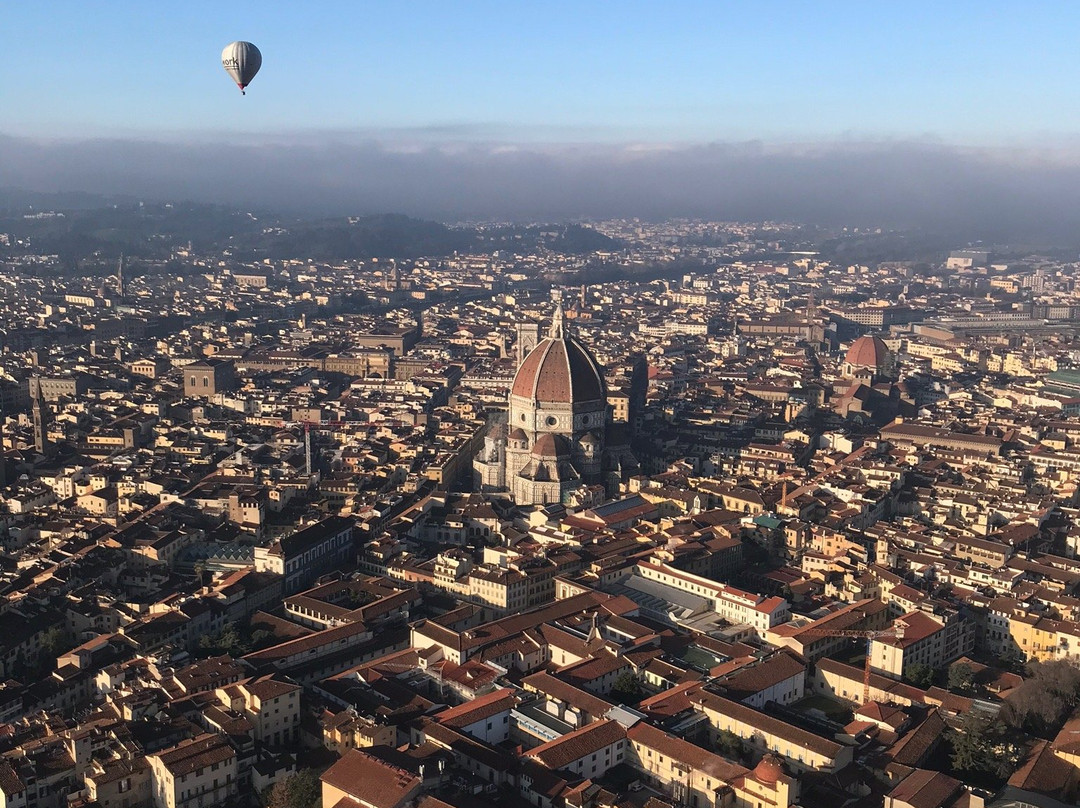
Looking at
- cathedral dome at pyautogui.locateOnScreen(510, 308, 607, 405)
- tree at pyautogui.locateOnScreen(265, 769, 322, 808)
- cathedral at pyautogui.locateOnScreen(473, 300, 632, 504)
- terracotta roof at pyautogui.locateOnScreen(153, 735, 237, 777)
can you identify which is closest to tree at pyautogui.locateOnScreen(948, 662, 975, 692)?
tree at pyautogui.locateOnScreen(265, 769, 322, 808)

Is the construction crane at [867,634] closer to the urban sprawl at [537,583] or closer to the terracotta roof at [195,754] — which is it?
the urban sprawl at [537,583]

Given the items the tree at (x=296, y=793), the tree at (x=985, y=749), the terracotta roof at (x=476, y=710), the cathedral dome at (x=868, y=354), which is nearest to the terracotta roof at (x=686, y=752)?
the terracotta roof at (x=476, y=710)

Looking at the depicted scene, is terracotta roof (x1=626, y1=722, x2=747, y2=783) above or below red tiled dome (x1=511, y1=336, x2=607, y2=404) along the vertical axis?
below

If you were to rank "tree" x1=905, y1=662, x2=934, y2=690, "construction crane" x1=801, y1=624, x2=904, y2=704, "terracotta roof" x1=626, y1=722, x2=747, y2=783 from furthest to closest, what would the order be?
"tree" x1=905, y1=662, x2=934, y2=690, "construction crane" x1=801, y1=624, x2=904, y2=704, "terracotta roof" x1=626, y1=722, x2=747, y2=783

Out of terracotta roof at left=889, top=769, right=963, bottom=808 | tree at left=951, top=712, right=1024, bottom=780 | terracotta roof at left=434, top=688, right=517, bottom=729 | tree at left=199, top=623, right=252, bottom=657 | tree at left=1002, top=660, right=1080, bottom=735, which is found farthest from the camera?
tree at left=199, top=623, right=252, bottom=657

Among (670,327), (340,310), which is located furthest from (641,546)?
(340,310)

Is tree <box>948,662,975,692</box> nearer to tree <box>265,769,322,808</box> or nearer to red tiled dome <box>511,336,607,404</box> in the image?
tree <box>265,769,322,808</box>

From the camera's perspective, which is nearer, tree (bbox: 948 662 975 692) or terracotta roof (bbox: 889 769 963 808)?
terracotta roof (bbox: 889 769 963 808)
